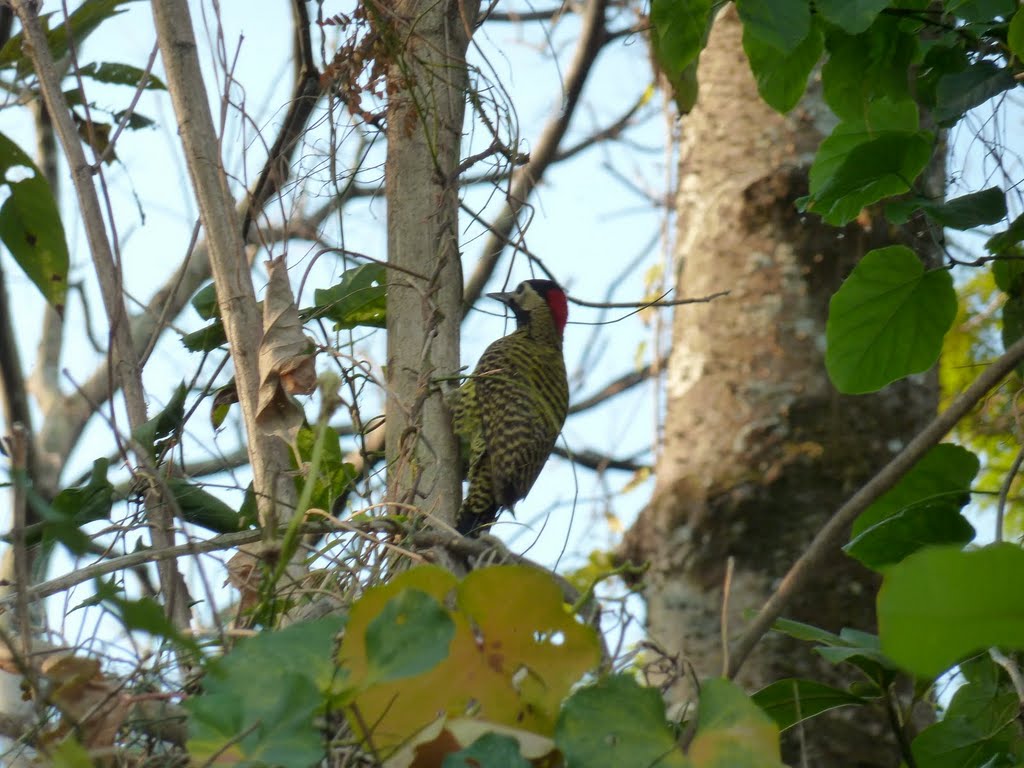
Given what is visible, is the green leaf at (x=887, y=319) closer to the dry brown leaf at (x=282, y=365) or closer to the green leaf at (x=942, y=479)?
the green leaf at (x=942, y=479)

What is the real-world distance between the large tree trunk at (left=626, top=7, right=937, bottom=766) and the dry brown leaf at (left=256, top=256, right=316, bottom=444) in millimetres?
2386

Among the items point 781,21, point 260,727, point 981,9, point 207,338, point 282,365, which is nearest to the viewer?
point 260,727

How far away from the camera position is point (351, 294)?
2273mm

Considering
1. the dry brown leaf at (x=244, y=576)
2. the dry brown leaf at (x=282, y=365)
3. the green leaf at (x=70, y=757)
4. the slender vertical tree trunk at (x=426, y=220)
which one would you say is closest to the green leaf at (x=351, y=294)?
the slender vertical tree trunk at (x=426, y=220)

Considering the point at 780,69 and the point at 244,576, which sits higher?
the point at 780,69

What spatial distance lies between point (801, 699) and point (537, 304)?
316cm

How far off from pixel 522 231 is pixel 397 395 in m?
0.44

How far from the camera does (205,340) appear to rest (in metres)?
2.20

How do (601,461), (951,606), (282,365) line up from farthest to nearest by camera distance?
(601,461) → (282,365) → (951,606)

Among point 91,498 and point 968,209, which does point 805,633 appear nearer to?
point 968,209

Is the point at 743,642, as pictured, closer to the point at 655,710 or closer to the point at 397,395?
the point at 655,710

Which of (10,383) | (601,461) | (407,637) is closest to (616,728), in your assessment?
(407,637)

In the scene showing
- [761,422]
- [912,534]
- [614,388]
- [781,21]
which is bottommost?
[912,534]

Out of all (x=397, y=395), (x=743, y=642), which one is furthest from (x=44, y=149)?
(x=743, y=642)
